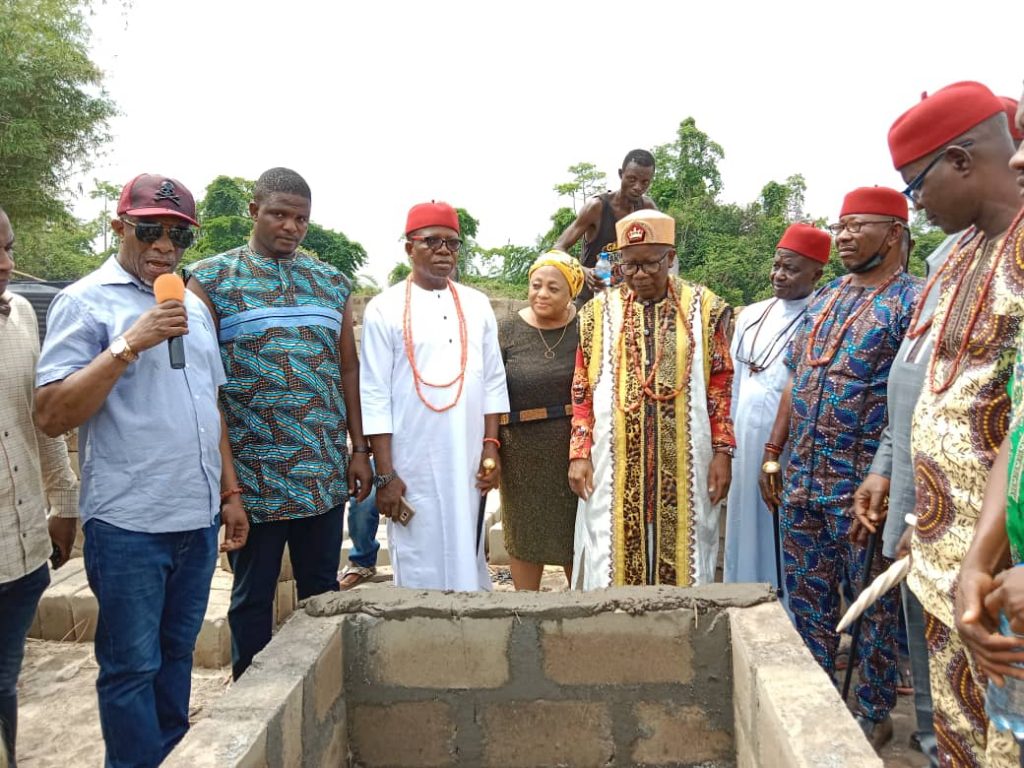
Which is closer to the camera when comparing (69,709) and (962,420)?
(962,420)

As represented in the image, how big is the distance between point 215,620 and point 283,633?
194 centimetres

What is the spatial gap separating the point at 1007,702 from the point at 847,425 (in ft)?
5.23

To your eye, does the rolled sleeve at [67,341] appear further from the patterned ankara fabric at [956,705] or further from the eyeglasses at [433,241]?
the patterned ankara fabric at [956,705]

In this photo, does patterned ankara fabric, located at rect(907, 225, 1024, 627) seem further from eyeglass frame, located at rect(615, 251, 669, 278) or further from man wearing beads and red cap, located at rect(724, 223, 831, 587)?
man wearing beads and red cap, located at rect(724, 223, 831, 587)

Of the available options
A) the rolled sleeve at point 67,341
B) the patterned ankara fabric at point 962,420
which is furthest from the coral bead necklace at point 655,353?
the rolled sleeve at point 67,341

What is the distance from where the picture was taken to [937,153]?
1.90 metres

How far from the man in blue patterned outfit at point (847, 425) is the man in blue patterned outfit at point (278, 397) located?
177 cm

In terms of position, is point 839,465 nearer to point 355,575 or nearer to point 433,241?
point 433,241

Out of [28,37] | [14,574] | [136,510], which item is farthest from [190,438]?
[28,37]

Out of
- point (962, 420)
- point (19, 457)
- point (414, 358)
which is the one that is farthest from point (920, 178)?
point (19, 457)

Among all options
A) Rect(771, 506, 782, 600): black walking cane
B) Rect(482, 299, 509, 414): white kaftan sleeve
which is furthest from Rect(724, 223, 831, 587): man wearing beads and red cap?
Rect(482, 299, 509, 414): white kaftan sleeve

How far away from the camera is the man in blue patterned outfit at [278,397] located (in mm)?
2805

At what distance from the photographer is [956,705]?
5.73 feet

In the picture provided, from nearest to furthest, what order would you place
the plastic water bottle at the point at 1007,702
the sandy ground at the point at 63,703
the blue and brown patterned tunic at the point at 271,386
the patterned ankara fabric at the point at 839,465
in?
the plastic water bottle at the point at 1007,702
the blue and brown patterned tunic at the point at 271,386
the patterned ankara fabric at the point at 839,465
the sandy ground at the point at 63,703
